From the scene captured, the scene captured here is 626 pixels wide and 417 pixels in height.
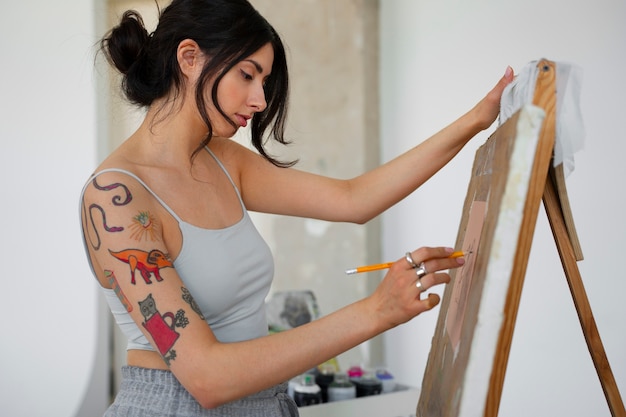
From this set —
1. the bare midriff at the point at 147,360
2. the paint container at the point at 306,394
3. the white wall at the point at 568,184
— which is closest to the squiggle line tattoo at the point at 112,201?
the bare midriff at the point at 147,360

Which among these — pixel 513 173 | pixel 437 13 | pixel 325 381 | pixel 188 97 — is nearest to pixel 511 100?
pixel 513 173

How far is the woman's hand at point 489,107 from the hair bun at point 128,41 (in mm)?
639

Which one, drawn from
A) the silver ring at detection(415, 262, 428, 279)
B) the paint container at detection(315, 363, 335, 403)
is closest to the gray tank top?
the silver ring at detection(415, 262, 428, 279)

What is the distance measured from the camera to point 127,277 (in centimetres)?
108

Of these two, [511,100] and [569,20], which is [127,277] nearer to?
[511,100]

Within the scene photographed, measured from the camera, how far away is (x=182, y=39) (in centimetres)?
130

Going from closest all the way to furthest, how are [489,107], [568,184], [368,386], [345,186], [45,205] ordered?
[489,107] < [345,186] < [368,386] < [568,184] < [45,205]

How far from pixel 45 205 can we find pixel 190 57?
5.06 ft

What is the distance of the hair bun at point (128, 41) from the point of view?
1.35 m

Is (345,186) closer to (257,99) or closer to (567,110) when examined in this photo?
(257,99)

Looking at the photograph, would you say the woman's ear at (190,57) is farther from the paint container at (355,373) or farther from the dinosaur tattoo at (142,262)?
the paint container at (355,373)

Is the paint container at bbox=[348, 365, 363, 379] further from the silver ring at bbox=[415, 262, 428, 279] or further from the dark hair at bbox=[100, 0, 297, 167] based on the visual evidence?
the silver ring at bbox=[415, 262, 428, 279]

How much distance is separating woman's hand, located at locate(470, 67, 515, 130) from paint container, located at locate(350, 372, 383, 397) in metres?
1.09

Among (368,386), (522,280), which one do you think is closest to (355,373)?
(368,386)
